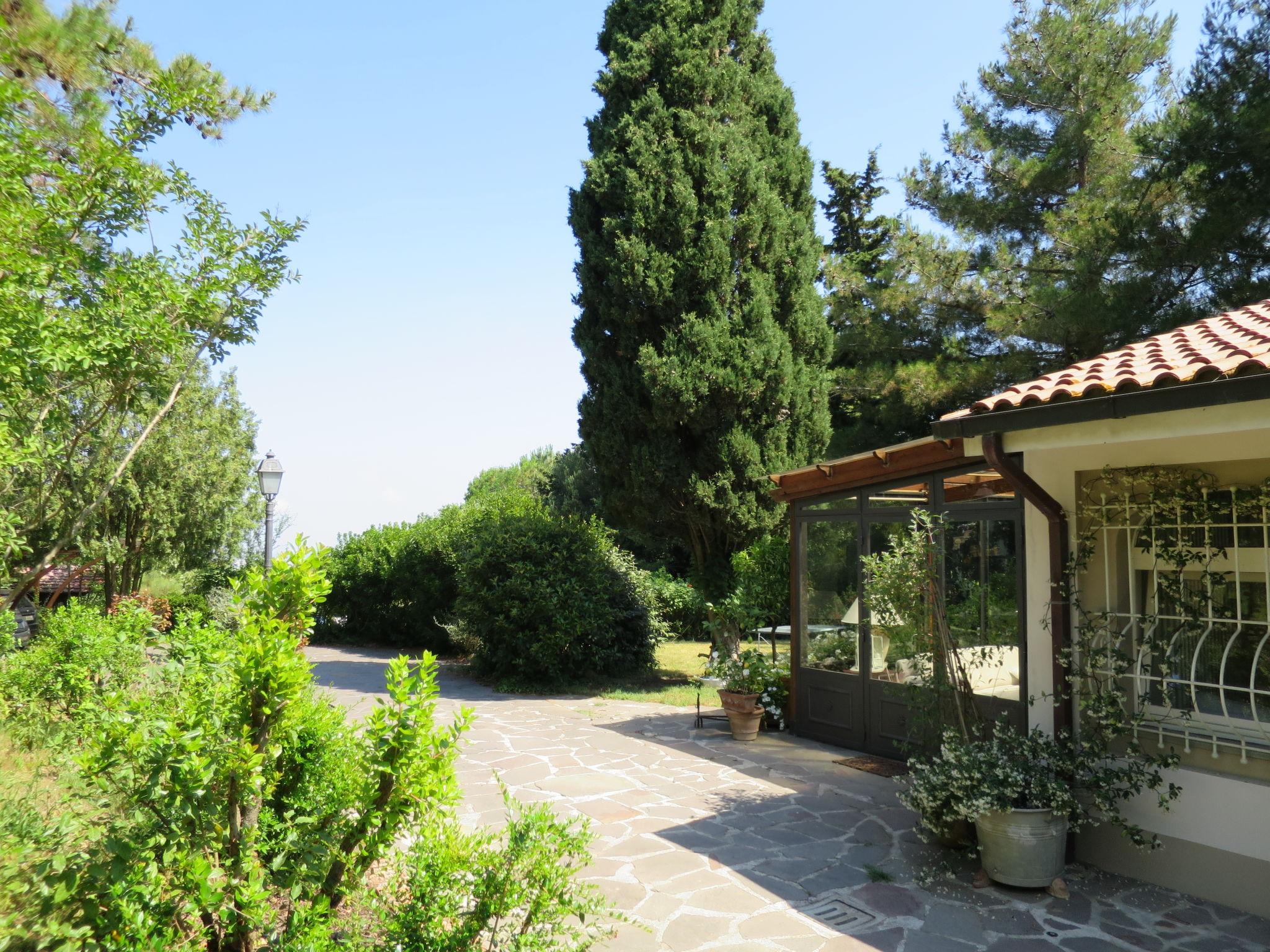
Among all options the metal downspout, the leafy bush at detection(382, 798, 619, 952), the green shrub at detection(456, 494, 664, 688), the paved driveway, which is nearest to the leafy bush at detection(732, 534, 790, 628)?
the paved driveway

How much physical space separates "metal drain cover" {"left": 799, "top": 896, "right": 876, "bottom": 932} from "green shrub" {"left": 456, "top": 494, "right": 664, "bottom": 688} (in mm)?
8349

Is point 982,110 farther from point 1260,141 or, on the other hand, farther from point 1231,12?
point 1260,141

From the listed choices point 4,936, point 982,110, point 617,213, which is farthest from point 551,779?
point 982,110

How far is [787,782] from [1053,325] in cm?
924

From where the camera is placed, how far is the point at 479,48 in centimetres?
862

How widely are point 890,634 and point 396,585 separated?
14083 mm

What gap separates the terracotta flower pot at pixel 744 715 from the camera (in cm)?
931

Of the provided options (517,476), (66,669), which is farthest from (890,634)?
(517,476)

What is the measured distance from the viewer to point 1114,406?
4.49 m

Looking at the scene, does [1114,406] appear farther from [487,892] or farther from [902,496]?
[487,892]

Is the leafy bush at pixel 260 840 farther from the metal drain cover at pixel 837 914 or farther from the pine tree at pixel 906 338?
the pine tree at pixel 906 338

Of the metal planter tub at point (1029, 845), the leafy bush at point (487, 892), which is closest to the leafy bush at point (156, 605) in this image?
the leafy bush at point (487, 892)

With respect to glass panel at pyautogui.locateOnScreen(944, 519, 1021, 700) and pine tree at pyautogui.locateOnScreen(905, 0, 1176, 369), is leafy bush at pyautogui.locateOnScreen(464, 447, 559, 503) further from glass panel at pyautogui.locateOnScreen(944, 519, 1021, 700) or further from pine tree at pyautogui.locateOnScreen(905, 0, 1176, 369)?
glass panel at pyautogui.locateOnScreen(944, 519, 1021, 700)

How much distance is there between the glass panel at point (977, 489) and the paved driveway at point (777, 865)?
8.93ft
